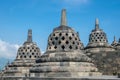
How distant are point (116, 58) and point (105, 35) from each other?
11089 mm

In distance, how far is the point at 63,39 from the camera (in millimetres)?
23750

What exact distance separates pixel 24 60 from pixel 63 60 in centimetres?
1643

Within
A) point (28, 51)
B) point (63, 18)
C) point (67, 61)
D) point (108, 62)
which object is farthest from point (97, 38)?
point (67, 61)

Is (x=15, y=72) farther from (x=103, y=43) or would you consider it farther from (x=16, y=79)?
(x=103, y=43)

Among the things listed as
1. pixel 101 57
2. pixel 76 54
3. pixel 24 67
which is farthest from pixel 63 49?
pixel 24 67

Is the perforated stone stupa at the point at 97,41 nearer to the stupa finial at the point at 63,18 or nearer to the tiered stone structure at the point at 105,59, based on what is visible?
the tiered stone structure at the point at 105,59

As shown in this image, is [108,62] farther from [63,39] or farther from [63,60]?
[63,60]

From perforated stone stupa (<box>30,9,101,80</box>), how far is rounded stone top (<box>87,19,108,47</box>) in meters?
14.3

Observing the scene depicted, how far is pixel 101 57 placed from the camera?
100 ft

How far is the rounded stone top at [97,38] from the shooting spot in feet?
125

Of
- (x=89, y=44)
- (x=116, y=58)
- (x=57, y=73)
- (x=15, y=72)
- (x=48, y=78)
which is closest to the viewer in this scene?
(x=48, y=78)

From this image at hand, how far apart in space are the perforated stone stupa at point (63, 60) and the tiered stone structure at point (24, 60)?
43.3 ft

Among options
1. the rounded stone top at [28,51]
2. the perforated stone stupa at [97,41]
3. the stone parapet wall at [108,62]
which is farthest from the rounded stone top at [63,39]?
the rounded stone top at [28,51]

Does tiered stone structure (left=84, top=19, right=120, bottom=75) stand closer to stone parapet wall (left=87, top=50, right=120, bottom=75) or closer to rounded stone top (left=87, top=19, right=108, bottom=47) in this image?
stone parapet wall (left=87, top=50, right=120, bottom=75)
